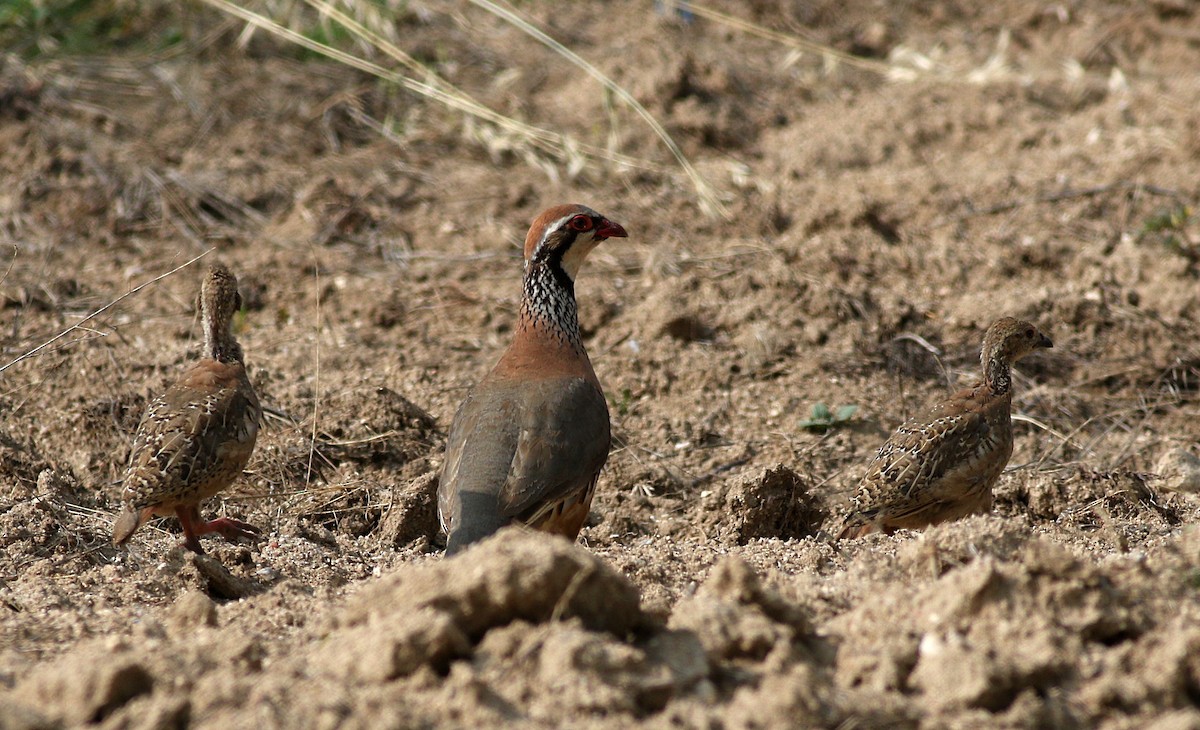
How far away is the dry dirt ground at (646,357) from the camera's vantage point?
3771mm

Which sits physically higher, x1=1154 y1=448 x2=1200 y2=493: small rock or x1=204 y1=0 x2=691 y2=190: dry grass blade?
x1=204 y1=0 x2=691 y2=190: dry grass blade

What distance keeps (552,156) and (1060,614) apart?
8047 millimetres

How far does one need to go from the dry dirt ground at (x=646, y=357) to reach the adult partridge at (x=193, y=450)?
0.81 feet

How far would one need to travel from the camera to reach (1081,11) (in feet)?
48.7

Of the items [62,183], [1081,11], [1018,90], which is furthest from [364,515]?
[1081,11]

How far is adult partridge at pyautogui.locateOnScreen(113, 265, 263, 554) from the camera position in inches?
230

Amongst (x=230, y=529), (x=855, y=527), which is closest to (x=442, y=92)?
(x=230, y=529)

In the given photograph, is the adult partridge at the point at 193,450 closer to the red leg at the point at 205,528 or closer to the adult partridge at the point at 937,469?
the red leg at the point at 205,528

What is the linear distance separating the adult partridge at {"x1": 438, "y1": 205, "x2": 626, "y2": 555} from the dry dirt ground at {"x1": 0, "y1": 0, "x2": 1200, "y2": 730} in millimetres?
423

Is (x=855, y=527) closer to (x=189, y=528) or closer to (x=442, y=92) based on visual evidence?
(x=189, y=528)

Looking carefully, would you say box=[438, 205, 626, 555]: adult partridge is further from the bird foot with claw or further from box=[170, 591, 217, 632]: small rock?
box=[170, 591, 217, 632]: small rock

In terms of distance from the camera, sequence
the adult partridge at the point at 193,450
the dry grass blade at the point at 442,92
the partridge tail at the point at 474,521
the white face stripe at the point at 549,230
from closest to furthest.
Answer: the partridge tail at the point at 474,521
the adult partridge at the point at 193,450
the white face stripe at the point at 549,230
the dry grass blade at the point at 442,92

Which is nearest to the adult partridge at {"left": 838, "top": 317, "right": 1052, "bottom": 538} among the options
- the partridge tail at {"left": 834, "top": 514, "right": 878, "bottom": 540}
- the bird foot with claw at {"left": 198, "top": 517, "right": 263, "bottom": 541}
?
the partridge tail at {"left": 834, "top": 514, "right": 878, "bottom": 540}

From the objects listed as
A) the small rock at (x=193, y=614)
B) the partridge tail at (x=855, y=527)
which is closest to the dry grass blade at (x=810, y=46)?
the partridge tail at (x=855, y=527)
